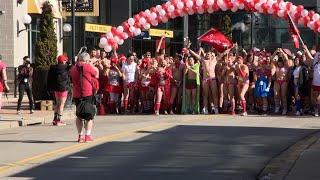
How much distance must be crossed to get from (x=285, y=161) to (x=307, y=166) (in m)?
1.01

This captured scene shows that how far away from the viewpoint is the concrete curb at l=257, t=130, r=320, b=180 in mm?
9758

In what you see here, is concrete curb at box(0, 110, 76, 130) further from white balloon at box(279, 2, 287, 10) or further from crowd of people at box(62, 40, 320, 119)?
white balloon at box(279, 2, 287, 10)

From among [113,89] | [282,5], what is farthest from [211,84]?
[282,5]

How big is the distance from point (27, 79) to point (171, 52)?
43092 millimetres

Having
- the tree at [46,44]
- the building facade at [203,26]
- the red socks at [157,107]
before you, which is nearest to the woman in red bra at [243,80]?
the red socks at [157,107]

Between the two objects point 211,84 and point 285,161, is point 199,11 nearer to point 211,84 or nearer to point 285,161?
point 211,84

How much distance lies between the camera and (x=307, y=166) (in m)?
10.2

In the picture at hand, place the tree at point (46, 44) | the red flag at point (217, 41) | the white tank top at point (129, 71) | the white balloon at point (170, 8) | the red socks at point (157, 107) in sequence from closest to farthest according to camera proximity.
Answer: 1. the red socks at point (157, 107)
2. the white tank top at point (129, 71)
3. the red flag at point (217, 41)
4. the tree at point (46, 44)
5. the white balloon at point (170, 8)

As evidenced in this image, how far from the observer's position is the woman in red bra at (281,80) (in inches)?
822

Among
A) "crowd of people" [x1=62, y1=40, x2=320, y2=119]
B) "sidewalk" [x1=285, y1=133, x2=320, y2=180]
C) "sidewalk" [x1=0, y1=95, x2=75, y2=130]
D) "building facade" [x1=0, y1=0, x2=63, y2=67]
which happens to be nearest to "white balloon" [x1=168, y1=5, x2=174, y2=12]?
"crowd of people" [x1=62, y1=40, x2=320, y2=119]

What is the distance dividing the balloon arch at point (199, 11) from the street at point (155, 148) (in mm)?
5084

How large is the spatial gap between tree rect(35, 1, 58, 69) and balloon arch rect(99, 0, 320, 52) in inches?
74.8

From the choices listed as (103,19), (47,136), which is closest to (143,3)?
(103,19)

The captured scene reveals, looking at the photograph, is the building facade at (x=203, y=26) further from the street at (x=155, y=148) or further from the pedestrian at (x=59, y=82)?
the street at (x=155, y=148)
